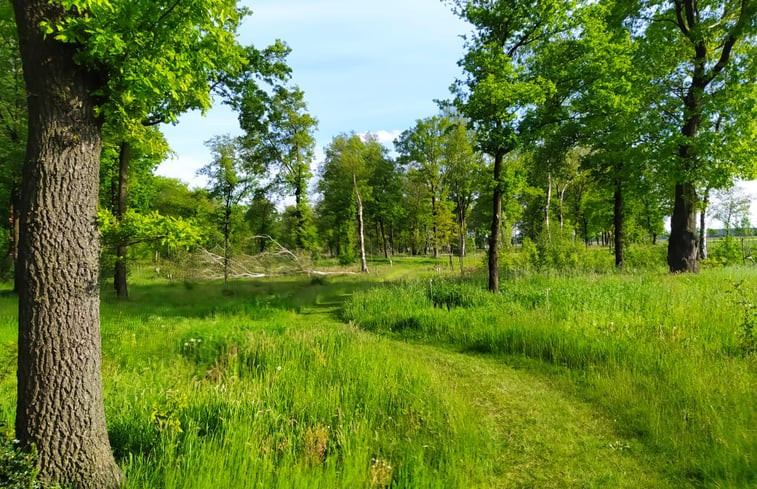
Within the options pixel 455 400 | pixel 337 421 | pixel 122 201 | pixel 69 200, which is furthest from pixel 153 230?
pixel 122 201

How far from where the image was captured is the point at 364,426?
13.5 feet

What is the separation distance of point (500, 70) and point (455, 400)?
9384mm

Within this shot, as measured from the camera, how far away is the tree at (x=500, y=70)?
10.3 m

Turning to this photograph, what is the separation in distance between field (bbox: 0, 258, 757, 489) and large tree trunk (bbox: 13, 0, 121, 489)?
48 cm

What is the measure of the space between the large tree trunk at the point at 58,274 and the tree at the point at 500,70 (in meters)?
9.60

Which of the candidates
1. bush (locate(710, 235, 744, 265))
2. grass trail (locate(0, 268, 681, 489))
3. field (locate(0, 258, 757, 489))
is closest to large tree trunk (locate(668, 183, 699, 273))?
field (locate(0, 258, 757, 489))

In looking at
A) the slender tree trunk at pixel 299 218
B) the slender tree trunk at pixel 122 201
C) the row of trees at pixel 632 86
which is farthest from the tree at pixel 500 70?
the slender tree trunk at pixel 299 218

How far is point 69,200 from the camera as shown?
281 centimetres

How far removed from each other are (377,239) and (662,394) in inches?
1973

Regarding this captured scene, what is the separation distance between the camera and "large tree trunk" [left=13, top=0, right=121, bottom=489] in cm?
268

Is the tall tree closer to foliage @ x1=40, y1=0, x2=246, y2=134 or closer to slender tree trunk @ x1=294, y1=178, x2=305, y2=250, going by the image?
slender tree trunk @ x1=294, y1=178, x2=305, y2=250

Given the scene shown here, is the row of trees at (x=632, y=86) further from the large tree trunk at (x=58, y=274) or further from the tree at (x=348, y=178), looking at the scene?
the tree at (x=348, y=178)

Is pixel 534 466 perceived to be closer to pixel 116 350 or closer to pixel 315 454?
pixel 315 454

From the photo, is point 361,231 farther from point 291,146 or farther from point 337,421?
point 337,421
